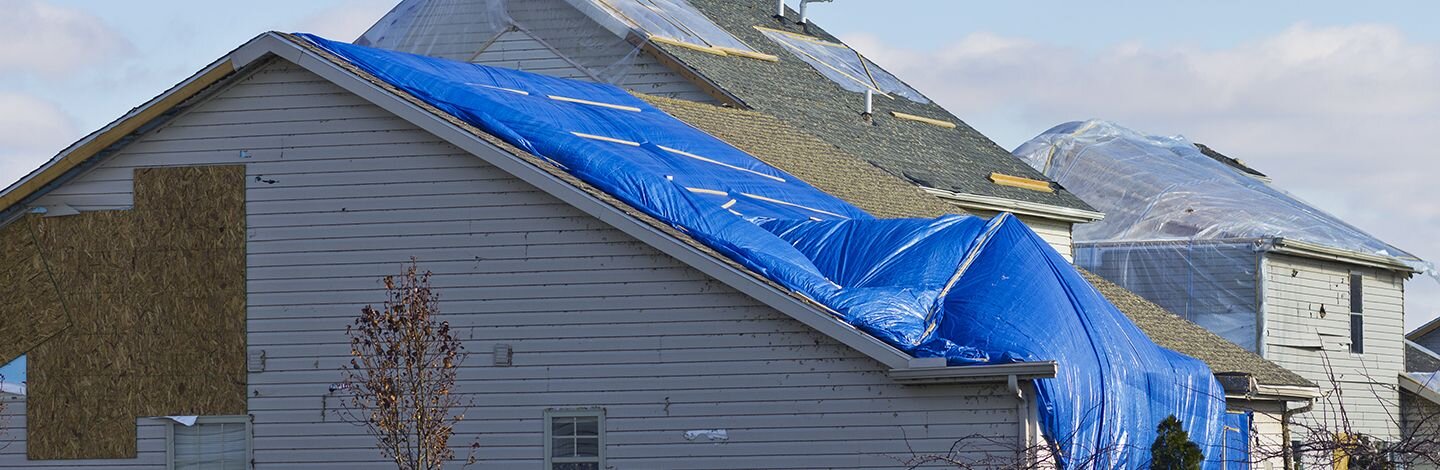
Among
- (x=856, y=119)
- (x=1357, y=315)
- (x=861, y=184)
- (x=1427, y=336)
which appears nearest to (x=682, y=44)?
(x=856, y=119)

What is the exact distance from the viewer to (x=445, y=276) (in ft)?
63.1

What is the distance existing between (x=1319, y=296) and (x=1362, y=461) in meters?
25.0

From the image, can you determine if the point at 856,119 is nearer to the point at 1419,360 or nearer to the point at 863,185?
the point at 863,185

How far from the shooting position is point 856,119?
3020 cm

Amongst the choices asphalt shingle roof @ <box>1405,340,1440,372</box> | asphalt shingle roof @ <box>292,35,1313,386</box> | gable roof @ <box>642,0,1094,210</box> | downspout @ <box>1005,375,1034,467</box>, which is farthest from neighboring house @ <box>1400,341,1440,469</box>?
downspout @ <box>1005,375,1034,467</box>

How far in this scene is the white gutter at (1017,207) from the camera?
27.6 m

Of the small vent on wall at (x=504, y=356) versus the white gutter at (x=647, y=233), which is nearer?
the white gutter at (x=647, y=233)

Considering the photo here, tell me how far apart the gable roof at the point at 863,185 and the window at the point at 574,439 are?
582 centimetres

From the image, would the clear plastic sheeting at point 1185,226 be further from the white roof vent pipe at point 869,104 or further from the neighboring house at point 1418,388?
the white roof vent pipe at point 869,104

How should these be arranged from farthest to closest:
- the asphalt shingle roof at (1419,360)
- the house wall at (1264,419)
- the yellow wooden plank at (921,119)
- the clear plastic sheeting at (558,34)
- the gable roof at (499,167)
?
the asphalt shingle roof at (1419,360)
the yellow wooden plank at (921,119)
the clear plastic sheeting at (558,34)
the house wall at (1264,419)
the gable roof at (499,167)

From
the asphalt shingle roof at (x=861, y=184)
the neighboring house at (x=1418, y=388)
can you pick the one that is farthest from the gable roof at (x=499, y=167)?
the neighboring house at (x=1418, y=388)

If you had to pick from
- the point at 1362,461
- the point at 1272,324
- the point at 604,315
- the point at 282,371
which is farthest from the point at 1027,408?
the point at 1272,324

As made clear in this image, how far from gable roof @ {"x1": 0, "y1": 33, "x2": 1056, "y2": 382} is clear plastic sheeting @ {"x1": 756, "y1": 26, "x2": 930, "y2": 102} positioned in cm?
1375

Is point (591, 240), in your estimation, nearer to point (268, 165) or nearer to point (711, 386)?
point (711, 386)
